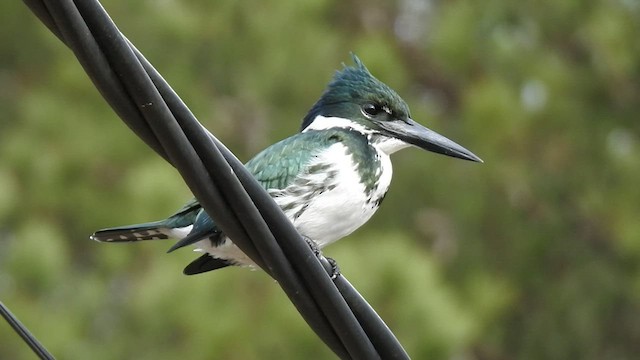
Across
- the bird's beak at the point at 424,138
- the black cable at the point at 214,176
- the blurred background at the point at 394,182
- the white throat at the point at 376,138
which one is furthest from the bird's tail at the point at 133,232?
the blurred background at the point at 394,182

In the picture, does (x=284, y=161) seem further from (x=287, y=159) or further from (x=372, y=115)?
(x=372, y=115)

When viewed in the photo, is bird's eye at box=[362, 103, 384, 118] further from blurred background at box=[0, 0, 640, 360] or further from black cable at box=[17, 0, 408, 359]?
blurred background at box=[0, 0, 640, 360]

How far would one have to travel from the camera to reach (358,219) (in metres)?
3.17

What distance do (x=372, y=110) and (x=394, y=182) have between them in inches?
184

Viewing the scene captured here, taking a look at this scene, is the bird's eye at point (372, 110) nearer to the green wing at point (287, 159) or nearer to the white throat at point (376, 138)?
the white throat at point (376, 138)


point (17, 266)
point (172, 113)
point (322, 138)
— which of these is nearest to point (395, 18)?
point (17, 266)

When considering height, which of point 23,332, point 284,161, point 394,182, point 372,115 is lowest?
point 23,332

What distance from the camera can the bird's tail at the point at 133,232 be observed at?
3.27m

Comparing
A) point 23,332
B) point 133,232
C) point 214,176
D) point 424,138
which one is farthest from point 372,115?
point 214,176

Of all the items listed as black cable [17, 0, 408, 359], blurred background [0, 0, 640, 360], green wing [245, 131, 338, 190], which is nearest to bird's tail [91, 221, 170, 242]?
green wing [245, 131, 338, 190]

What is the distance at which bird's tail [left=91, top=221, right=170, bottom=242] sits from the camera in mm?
3270

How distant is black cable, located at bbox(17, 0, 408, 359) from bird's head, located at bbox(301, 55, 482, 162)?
1181 millimetres

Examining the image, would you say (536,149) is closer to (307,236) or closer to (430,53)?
(430,53)

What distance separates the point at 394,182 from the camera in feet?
26.7
